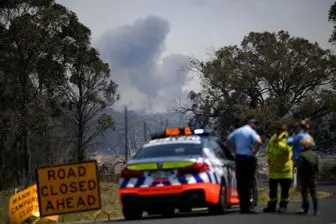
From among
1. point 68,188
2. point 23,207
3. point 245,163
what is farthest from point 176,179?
point 23,207

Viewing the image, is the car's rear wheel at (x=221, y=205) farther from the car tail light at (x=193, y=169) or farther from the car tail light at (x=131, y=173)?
the car tail light at (x=131, y=173)

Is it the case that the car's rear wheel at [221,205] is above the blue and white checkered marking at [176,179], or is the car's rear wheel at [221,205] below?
below

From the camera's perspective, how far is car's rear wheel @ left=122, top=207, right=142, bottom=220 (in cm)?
1272

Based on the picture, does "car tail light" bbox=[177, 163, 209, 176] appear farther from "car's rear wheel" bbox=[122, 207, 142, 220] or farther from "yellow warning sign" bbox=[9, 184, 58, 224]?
"yellow warning sign" bbox=[9, 184, 58, 224]

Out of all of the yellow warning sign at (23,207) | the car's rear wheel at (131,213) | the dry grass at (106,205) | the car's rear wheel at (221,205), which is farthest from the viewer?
the dry grass at (106,205)

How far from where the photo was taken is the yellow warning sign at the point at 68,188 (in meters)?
13.3

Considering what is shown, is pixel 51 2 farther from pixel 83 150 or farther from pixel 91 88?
pixel 83 150

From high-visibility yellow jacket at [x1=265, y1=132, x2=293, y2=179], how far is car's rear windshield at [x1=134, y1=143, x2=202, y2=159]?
4.27 ft

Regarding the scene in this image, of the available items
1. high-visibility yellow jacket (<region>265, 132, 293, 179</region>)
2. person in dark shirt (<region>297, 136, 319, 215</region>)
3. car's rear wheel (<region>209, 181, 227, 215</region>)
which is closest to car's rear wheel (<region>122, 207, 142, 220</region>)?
car's rear wheel (<region>209, 181, 227, 215</region>)

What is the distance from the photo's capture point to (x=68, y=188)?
1329 cm

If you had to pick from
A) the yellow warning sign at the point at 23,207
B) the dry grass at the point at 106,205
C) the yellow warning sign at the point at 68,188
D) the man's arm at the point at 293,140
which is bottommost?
the dry grass at the point at 106,205

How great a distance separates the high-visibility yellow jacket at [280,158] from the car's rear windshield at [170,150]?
1.30 m

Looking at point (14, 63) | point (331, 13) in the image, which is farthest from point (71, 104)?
point (331, 13)

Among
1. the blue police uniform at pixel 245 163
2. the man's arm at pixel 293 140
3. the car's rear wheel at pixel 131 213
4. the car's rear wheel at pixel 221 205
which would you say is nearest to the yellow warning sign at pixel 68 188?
the car's rear wheel at pixel 131 213
